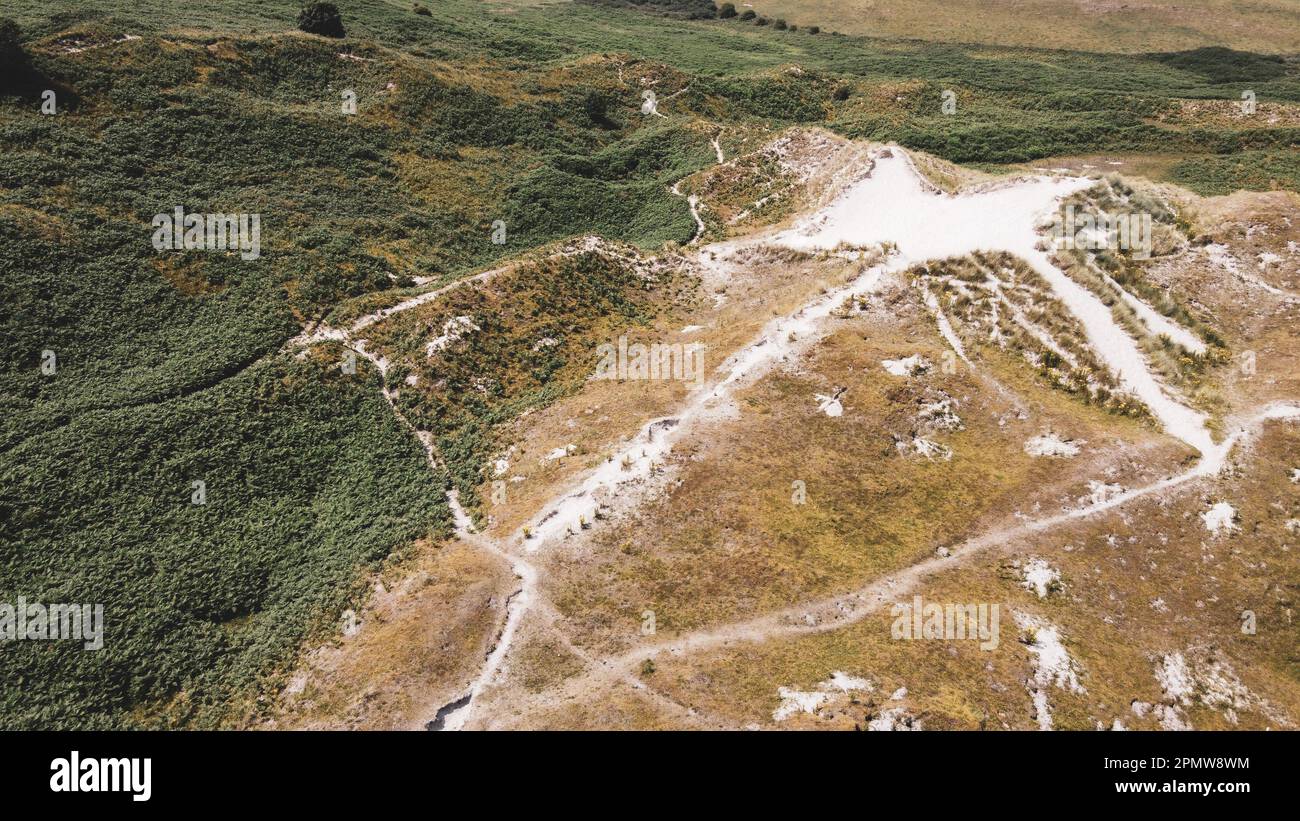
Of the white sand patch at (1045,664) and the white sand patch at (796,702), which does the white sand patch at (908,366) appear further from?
the white sand patch at (796,702)

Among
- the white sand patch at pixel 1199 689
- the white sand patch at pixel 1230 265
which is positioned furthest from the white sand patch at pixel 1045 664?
the white sand patch at pixel 1230 265

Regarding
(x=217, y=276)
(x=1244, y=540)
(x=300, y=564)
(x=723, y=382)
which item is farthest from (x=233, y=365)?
(x=1244, y=540)

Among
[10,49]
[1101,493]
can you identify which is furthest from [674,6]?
[1101,493]

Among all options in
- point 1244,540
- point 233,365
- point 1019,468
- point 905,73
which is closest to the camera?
point 1244,540

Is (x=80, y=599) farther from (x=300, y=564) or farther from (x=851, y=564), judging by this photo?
(x=851, y=564)

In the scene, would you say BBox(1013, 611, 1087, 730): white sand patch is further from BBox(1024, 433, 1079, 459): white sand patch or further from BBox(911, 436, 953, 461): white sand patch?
BBox(1024, 433, 1079, 459): white sand patch

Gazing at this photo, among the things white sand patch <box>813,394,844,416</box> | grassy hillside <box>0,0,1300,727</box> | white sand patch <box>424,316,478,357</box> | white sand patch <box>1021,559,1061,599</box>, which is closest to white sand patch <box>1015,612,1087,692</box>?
white sand patch <box>1021,559,1061,599</box>
